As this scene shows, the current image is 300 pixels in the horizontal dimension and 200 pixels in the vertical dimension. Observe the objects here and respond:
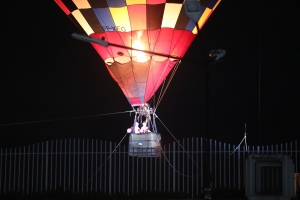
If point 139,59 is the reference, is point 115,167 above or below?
below

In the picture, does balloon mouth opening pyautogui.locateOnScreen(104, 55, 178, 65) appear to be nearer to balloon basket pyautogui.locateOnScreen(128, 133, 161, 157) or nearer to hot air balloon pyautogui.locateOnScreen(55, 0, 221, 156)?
hot air balloon pyautogui.locateOnScreen(55, 0, 221, 156)

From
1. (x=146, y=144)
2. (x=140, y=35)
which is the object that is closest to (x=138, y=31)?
(x=140, y=35)

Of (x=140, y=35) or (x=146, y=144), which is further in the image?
(x=146, y=144)

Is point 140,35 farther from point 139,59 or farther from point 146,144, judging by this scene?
point 146,144

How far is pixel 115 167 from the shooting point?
1421 cm

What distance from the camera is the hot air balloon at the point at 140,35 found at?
13.3m

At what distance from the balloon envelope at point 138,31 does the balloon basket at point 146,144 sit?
3.25ft

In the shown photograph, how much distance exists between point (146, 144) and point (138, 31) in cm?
277

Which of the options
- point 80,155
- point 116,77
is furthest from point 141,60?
point 80,155

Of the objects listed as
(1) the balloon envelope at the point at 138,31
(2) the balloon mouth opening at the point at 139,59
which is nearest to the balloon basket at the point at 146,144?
(1) the balloon envelope at the point at 138,31

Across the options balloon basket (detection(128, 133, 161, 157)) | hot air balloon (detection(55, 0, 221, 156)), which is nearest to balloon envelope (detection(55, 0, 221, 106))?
hot air balloon (detection(55, 0, 221, 156))

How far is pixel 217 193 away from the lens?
43.4 ft

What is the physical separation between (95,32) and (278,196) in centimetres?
620

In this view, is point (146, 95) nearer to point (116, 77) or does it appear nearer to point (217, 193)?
point (116, 77)
